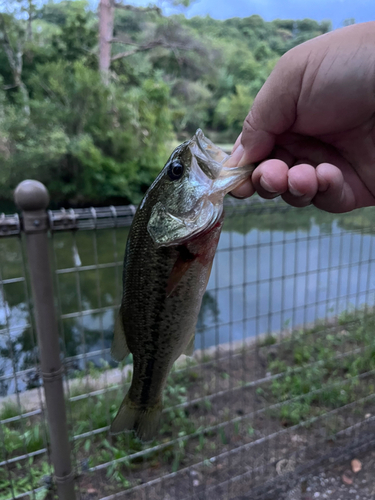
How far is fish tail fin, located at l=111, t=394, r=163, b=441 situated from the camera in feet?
3.49

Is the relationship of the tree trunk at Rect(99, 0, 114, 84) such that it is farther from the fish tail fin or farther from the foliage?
the fish tail fin

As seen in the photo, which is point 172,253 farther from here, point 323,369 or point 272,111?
point 323,369

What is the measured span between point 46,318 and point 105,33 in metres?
15.4

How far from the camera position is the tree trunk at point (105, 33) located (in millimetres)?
13378

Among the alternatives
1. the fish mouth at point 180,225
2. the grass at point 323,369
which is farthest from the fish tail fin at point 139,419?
the grass at point 323,369

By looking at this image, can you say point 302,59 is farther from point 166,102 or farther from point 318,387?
point 166,102

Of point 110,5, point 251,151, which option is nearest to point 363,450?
point 251,151

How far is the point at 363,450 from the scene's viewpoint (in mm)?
2232

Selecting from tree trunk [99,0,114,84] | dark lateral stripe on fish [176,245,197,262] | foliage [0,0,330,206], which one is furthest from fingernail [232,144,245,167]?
tree trunk [99,0,114,84]

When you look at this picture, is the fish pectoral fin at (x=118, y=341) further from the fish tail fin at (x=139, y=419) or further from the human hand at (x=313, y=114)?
the human hand at (x=313, y=114)

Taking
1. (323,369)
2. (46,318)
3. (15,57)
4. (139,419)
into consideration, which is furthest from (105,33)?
(139,419)

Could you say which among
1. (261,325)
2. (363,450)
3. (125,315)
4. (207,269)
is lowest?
(261,325)

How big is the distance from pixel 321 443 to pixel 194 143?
7.03ft

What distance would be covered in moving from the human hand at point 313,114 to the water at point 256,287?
2.96 feet
